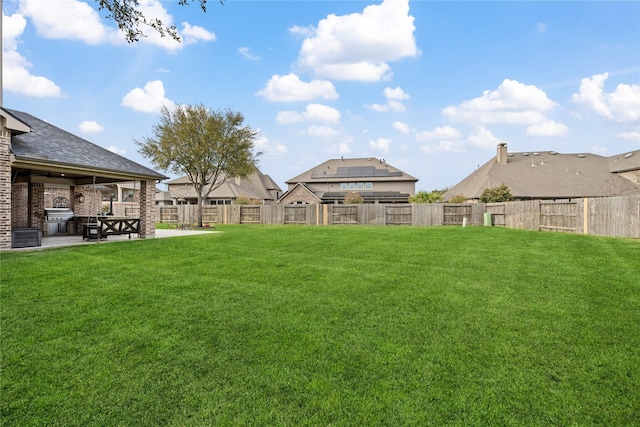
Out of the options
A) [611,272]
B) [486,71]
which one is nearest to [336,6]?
[486,71]

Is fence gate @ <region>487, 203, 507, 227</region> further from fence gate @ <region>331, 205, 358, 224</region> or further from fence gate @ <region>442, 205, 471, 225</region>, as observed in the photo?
fence gate @ <region>331, 205, 358, 224</region>

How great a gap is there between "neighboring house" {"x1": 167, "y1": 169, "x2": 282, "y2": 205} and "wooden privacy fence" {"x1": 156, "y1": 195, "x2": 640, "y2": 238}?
7691mm

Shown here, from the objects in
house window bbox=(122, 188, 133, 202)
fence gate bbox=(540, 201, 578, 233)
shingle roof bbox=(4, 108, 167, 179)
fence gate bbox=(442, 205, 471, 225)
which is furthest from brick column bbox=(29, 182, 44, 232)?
fence gate bbox=(540, 201, 578, 233)

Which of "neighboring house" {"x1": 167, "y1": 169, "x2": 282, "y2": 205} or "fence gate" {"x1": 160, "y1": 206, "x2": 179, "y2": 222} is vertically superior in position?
"neighboring house" {"x1": 167, "y1": 169, "x2": 282, "y2": 205}

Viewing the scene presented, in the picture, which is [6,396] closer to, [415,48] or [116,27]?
[116,27]

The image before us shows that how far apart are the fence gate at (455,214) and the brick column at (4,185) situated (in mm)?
24459

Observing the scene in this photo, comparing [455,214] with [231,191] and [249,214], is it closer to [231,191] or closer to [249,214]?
[249,214]

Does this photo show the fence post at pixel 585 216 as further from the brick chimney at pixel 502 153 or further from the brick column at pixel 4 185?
the brick chimney at pixel 502 153

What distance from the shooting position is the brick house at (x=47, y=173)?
33.7ft

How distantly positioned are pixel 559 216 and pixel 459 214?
325 inches

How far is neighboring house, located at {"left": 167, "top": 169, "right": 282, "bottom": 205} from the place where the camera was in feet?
134

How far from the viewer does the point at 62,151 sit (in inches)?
483

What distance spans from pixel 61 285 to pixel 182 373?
459cm

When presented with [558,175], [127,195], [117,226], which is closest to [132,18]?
[117,226]
